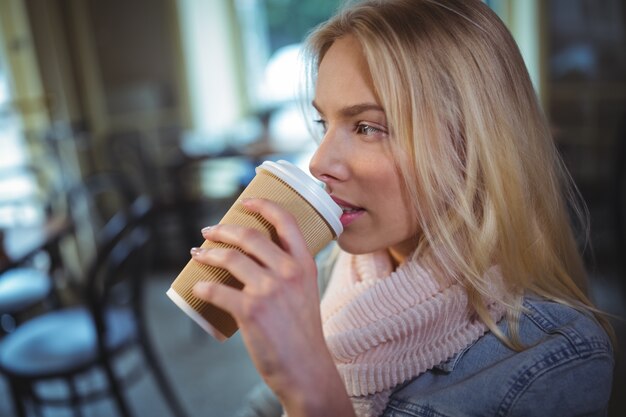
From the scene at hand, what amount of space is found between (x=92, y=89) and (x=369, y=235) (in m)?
4.35

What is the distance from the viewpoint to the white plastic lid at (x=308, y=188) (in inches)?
25.2

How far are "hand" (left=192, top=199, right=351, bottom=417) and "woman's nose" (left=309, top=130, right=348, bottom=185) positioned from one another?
18 centimetres

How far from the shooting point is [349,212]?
0.77 metres

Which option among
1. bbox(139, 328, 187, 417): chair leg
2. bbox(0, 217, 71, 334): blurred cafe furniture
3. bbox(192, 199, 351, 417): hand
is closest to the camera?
bbox(192, 199, 351, 417): hand

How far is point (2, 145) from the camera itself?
355cm

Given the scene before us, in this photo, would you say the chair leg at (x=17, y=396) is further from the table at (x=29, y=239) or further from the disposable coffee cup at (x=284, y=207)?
the disposable coffee cup at (x=284, y=207)

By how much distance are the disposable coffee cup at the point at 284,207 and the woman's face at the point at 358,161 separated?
10cm

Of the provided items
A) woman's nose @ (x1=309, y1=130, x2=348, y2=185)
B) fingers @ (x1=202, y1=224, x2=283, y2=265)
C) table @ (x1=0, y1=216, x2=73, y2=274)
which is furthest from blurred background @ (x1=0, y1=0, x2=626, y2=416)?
fingers @ (x1=202, y1=224, x2=283, y2=265)

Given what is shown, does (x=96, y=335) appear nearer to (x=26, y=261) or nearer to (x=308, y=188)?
(x=26, y=261)

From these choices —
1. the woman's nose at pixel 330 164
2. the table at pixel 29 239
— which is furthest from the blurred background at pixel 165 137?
the woman's nose at pixel 330 164

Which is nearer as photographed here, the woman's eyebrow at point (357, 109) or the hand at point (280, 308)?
the hand at point (280, 308)

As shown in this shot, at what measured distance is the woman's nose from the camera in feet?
2.44

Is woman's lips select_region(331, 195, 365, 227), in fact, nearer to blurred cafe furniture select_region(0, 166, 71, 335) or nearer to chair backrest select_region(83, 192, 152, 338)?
chair backrest select_region(83, 192, 152, 338)

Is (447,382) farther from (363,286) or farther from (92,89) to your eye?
(92,89)
